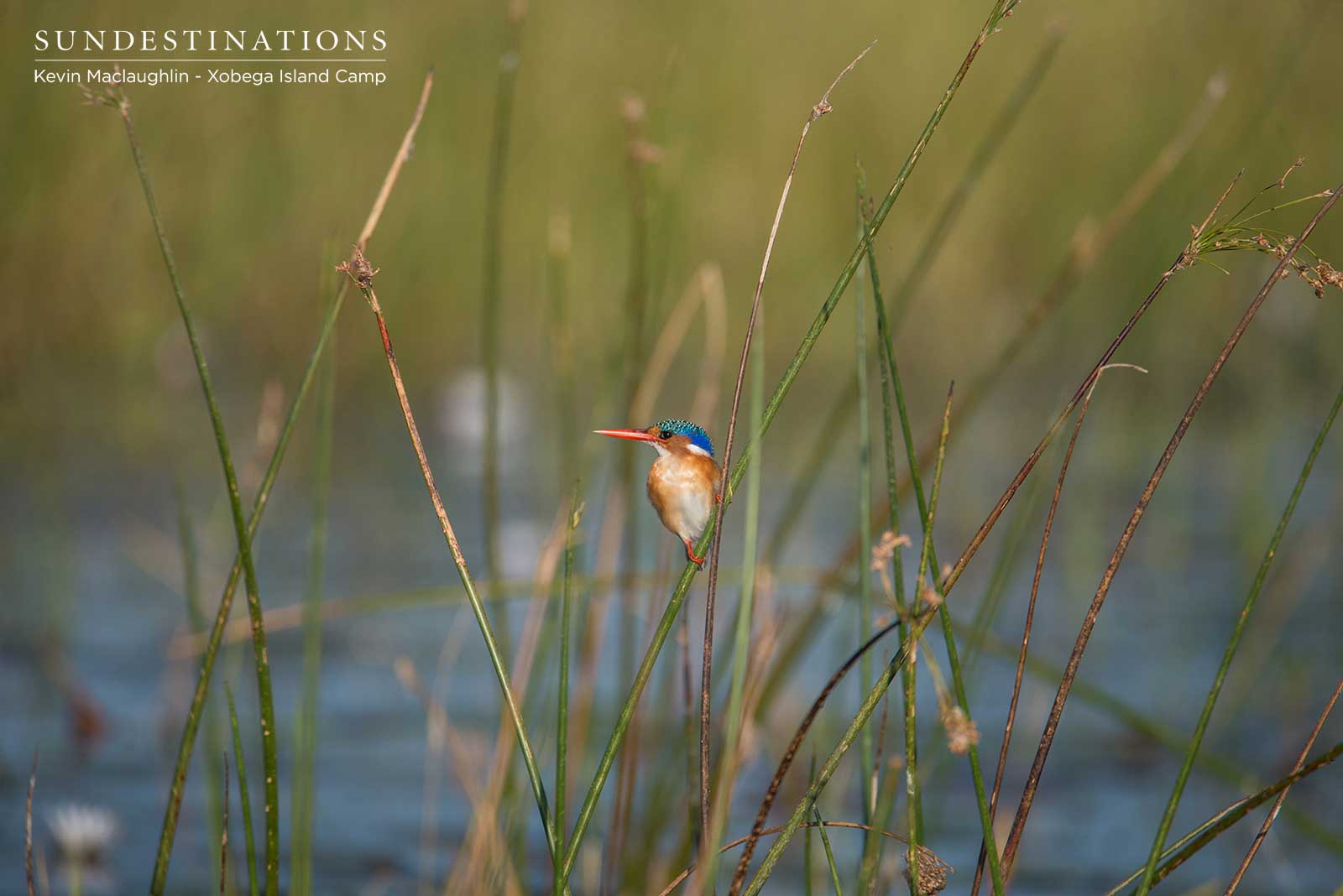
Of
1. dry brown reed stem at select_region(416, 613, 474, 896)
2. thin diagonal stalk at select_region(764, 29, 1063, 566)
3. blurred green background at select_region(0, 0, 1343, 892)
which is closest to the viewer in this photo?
thin diagonal stalk at select_region(764, 29, 1063, 566)

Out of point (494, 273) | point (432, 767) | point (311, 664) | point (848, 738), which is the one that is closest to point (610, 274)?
point (432, 767)

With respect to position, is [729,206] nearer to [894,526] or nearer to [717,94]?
[717,94]

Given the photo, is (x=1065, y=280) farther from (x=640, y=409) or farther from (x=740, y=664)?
(x=740, y=664)

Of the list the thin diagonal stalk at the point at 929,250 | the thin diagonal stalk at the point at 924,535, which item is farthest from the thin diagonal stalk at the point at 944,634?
the thin diagonal stalk at the point at 929,250

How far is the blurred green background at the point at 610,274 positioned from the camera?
5.29 m

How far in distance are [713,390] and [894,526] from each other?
3.63ft

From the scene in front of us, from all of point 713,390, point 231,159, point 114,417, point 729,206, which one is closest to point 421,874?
point 713,390

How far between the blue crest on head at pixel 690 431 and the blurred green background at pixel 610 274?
3064 mm

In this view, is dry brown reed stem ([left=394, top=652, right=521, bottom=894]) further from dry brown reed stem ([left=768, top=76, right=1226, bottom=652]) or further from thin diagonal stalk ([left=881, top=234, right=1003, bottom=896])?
thin diagonal stalk ([left=881, top=234, right=1003, bottom=896])

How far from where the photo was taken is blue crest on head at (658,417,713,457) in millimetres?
1315

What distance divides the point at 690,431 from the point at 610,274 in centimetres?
639

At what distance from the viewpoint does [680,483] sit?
1.27 metres

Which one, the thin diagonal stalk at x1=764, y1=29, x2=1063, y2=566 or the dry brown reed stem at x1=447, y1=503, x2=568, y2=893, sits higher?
the thin diagonal stalk at x1=764, y1=29, x2=1063, y2=566

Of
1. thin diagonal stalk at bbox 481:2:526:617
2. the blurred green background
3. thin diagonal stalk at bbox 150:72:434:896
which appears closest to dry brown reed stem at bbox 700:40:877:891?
thin diagonal stalk at bbox 150:72:434:896
